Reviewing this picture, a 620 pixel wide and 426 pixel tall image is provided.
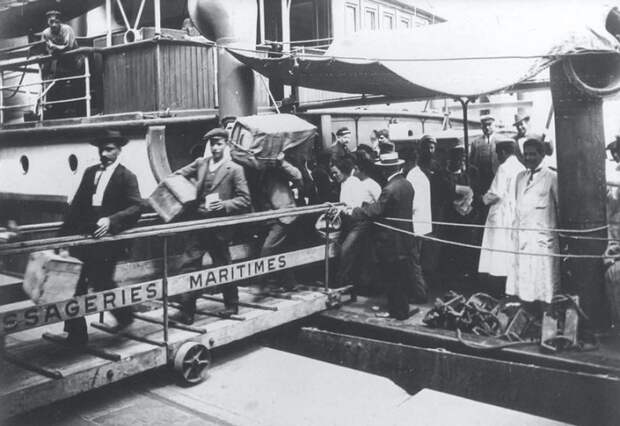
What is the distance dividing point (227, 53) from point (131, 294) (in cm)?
448

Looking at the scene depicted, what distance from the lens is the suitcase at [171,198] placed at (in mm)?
5598

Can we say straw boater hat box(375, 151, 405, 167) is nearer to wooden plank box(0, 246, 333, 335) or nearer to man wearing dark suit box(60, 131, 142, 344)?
wooden plank box(0, 246, 333, 335)

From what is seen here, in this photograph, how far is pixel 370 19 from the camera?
12719 mm

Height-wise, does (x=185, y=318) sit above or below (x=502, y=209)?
below

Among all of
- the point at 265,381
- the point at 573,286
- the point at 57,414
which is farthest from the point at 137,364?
the point at 573,286

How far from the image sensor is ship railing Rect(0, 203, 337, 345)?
409 centimetres

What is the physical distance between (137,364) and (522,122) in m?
6.21

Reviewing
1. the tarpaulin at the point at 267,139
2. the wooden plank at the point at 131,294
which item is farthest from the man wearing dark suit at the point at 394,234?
the tarpaulin at the point at 267,139

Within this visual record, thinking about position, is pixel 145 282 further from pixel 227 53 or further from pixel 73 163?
pixel 73 163

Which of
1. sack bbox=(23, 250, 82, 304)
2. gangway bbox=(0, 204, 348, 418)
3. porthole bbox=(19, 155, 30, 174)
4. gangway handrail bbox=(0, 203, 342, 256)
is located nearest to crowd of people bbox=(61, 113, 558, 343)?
gangway handrail bbox=(0, 203, 342, 256)

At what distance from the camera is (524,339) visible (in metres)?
5.48

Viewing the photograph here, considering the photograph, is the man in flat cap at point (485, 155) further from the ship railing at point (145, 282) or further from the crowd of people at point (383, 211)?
the ship railing at point (145, 282)

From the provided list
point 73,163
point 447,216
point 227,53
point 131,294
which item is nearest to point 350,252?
point 447,216

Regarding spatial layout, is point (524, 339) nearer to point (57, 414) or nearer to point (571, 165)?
point (571, 165)
